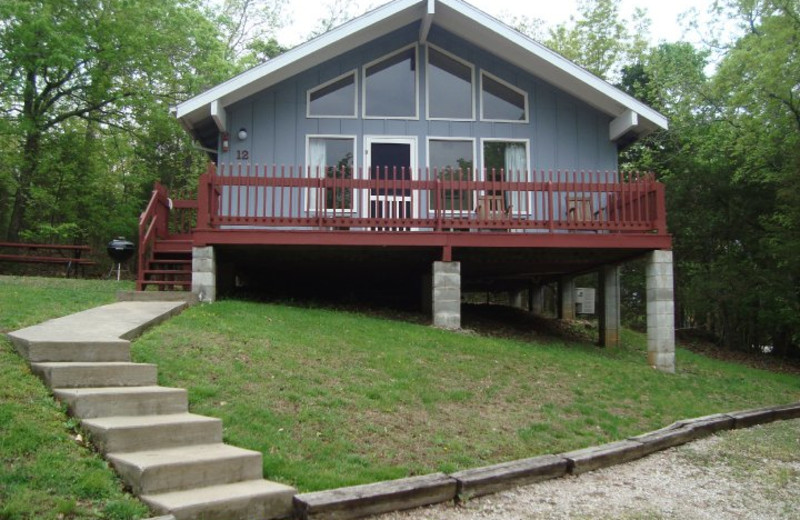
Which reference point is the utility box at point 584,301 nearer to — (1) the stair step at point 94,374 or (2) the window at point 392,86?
(2) the window at point 392,86

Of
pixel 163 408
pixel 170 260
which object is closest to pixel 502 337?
pixel 170 260

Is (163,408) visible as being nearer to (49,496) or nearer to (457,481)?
(49,496)

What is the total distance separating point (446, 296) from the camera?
1116cm

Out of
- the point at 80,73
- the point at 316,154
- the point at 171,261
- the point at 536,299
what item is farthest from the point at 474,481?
the point at 80,73

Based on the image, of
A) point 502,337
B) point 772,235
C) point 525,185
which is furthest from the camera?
point 772,235

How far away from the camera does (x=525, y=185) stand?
36.7 feet

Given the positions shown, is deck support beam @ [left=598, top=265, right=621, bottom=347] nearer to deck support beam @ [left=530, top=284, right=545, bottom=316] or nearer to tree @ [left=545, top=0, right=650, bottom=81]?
deck support beam @ [left=530, top=284, right=545, bottom=316]

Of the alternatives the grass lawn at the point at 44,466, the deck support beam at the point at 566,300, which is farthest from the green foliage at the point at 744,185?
the grass lawn at the point at 44,466

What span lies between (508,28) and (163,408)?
11022mm

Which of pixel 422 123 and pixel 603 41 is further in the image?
pixel 603 41

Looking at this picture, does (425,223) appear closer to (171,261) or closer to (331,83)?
(331,83)

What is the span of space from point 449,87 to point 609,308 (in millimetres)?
6111

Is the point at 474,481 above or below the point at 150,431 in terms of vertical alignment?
below

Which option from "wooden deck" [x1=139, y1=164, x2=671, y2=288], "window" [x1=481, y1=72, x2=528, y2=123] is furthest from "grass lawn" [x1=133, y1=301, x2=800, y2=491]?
"window" [x1=481, y1=72, x2=528, y2=123]
